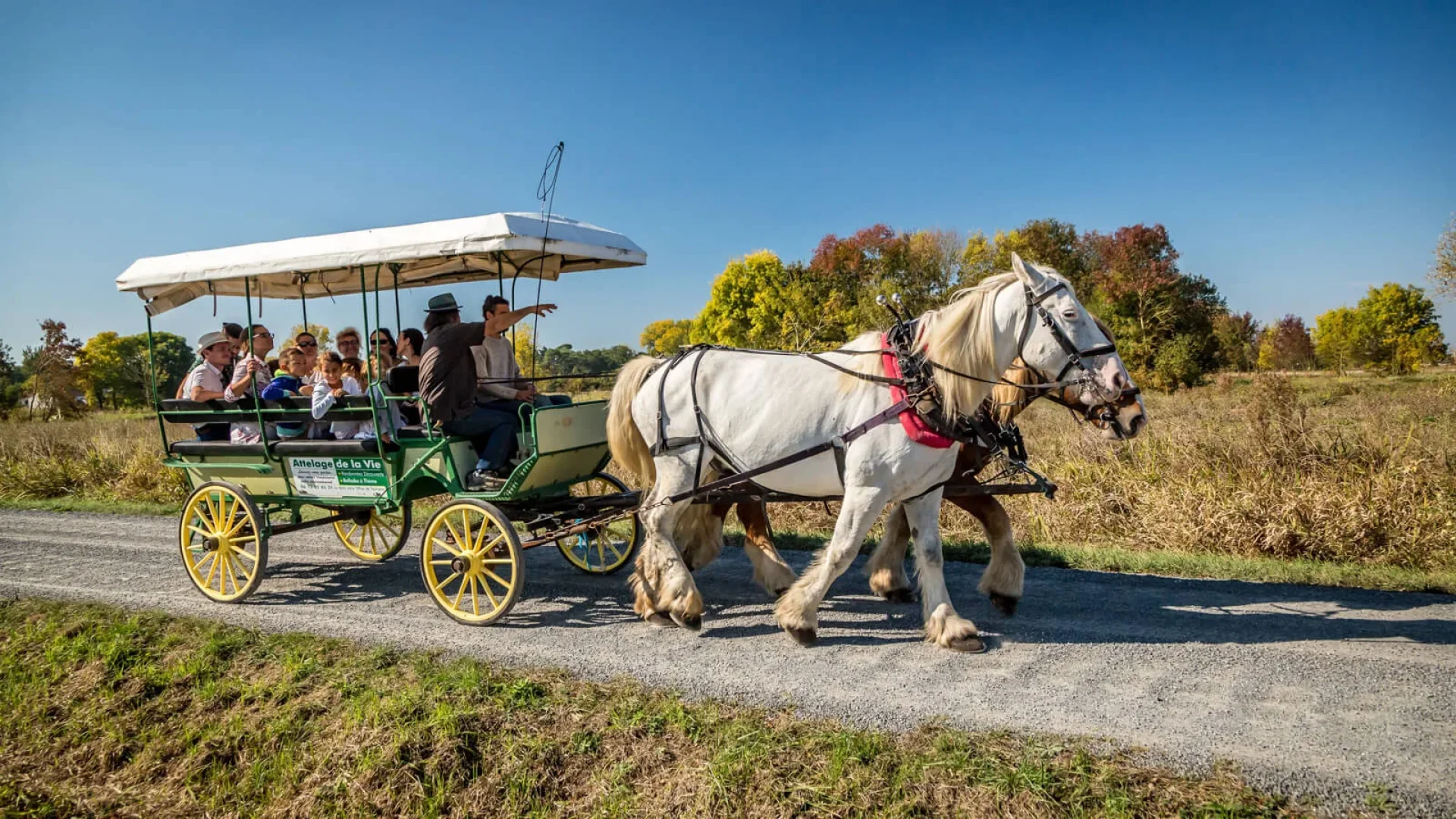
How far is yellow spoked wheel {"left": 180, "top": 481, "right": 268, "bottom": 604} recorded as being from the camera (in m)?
6.06

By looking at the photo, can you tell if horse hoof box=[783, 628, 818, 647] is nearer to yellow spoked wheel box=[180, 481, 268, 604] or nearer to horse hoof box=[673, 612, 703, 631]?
horse hoof box=[673, 612, 703, 631]

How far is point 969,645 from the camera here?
4.50m

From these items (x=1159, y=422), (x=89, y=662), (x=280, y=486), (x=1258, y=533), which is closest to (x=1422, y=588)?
(x=1258, y=533)

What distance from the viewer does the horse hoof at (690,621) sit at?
5086mm

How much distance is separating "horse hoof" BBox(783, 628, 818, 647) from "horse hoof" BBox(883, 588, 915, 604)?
1071mm

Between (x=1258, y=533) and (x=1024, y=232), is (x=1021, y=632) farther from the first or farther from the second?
(x=1024, y=232)

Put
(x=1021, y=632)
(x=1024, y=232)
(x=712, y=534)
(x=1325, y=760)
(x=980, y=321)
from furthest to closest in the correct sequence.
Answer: (x=1024, y=232) < (x=712, y=534) < (x=1021, y=632) < (x=980, y=321) < (x=1325, y=760)

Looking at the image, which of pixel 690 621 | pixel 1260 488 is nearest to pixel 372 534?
pixel 690 621

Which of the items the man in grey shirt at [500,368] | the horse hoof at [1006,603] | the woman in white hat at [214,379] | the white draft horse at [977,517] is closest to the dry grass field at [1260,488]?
the white draft horse at [977,517]

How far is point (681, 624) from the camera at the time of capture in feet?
16.9

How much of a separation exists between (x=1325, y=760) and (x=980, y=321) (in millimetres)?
2436

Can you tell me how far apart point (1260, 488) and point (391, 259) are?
702 cm

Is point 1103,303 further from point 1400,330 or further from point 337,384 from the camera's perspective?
point 337,384

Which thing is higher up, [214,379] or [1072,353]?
[214,379]
